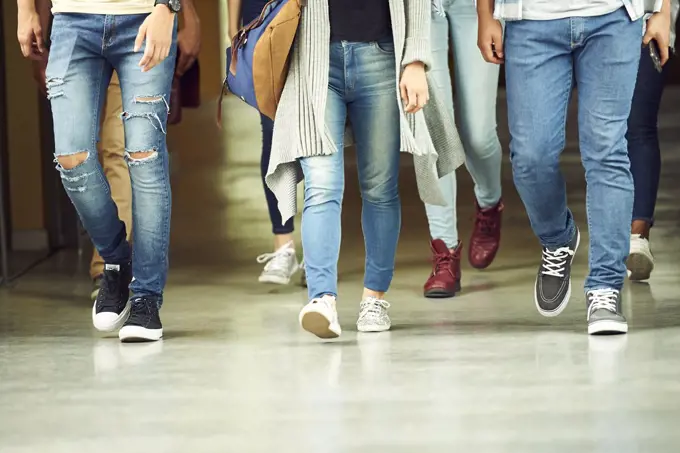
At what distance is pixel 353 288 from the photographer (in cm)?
459

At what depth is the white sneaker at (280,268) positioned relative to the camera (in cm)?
474

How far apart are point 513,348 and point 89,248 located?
2.69m

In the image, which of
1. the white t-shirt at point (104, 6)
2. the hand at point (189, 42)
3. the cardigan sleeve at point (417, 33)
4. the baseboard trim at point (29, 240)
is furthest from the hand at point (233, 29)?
the baseboard trim at point (29, 240)

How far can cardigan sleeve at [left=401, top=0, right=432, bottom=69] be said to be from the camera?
352 cm

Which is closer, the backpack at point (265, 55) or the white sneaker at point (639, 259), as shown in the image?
the backpack at point (265, 55)

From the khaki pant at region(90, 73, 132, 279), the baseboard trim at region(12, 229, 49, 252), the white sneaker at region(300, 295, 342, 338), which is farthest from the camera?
the baseboard trim at region(12, 229, 49, 252)

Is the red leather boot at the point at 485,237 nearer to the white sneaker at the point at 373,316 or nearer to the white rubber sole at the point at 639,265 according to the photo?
the white rubber sole at the point at 639,265

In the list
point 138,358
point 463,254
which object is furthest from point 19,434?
point 463,254

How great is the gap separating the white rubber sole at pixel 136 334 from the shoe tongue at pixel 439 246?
1.09 meters

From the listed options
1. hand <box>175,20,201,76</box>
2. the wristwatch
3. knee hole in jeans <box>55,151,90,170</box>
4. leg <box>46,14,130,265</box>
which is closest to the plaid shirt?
Result: the wristwatch

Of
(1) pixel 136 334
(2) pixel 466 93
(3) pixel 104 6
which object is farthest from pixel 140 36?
(2) pixel 466 93

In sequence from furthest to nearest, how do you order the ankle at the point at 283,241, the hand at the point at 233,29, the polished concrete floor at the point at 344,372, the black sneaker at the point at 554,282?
1. the ankle at the point at 283,241
2. the hand at the point at 233,29
3. the black sneaker at the point at 554,282
4. the polished concrete floor at the point at 344,372

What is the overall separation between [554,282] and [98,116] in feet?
4.38

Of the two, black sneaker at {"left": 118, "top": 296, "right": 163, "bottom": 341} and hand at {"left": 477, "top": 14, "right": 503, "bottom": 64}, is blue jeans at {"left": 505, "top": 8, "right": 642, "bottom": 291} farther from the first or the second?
black sneaker at {"left": 118, "top": 296, "right": 163, "bottom": 341}
